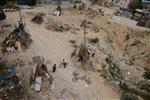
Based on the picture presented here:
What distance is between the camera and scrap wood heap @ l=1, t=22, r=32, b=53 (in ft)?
88.7

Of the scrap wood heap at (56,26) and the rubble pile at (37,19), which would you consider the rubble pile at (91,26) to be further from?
the rubble pile at (37,19)

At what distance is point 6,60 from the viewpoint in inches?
1007

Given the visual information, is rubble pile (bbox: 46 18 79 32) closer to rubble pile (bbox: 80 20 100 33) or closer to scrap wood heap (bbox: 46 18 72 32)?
scrap wood heap (bbox: 46 18 72 32)

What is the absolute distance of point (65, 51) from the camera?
91.9 ft

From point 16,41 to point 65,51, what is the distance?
4.46 metres

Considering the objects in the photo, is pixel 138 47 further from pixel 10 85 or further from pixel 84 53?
pixel 10 85

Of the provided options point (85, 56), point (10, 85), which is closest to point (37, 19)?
point (85, 56)

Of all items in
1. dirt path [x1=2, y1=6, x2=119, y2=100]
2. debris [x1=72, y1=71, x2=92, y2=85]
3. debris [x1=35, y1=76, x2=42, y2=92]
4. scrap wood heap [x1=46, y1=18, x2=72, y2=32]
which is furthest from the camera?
scrap wood heap [x1=46, y1=18, x2=72, y2=32]

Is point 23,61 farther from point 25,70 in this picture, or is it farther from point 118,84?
point 118,84

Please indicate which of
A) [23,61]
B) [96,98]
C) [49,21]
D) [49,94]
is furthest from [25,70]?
[49,21]

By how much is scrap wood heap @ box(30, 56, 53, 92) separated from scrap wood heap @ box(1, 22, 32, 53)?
4.71 metres

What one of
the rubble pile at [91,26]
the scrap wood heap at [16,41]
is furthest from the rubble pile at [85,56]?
the rubble pile at [91,26]

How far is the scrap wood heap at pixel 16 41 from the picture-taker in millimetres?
27047

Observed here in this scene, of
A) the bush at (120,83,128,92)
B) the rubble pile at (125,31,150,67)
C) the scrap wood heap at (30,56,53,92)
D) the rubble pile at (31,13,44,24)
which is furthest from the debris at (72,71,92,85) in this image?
the rubble pile at (31,13,44,24)
